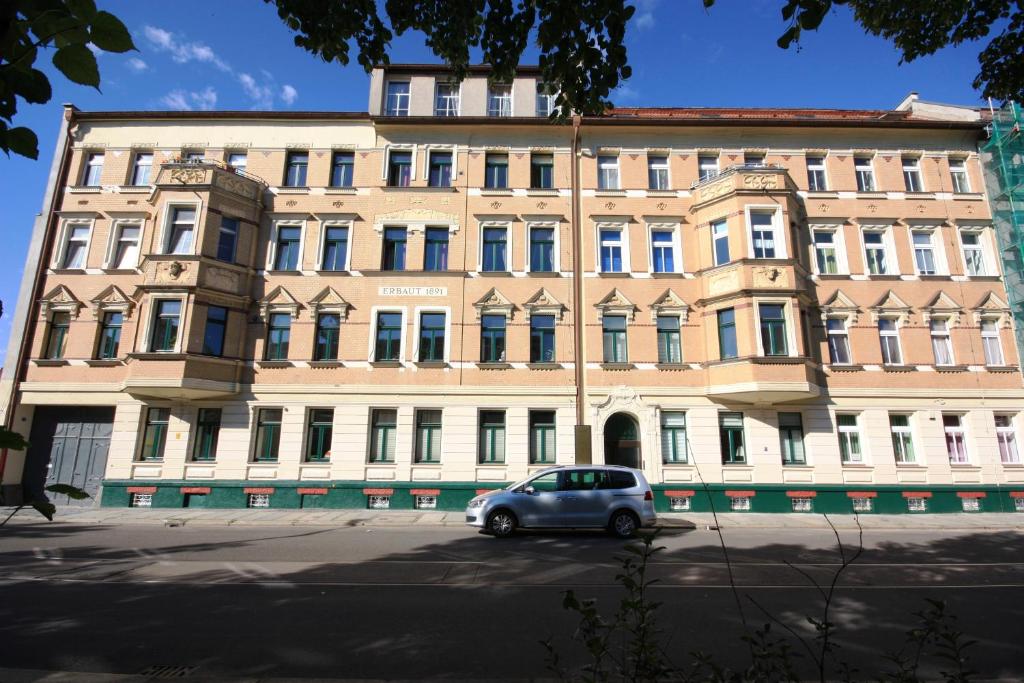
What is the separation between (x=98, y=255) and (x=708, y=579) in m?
23.6

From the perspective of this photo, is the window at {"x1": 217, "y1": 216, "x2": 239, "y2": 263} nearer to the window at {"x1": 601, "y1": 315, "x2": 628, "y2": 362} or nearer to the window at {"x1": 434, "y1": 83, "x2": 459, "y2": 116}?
the window at {"x1": 434, "y1": 83, "x2": 459, "y2": 116}

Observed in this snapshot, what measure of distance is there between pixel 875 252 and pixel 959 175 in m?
5.58

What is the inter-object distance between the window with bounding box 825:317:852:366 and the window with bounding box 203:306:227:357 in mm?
22343

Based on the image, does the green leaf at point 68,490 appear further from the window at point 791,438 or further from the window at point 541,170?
the window at point 541,170

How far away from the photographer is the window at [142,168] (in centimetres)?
2045

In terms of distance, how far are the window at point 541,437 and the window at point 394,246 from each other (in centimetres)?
790

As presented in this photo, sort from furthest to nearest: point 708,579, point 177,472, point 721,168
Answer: point 721,168, point 177,472, point 708,579

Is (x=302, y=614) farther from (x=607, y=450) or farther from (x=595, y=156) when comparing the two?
(x=595, y=156)

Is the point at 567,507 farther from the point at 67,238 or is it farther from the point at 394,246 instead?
the point at 67,238

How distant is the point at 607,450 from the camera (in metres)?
18.1

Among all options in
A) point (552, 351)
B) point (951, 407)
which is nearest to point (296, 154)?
point (552, 351)

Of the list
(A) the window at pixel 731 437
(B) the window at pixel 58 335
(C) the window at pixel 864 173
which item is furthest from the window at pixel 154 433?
(C) the window at pixel 864 173

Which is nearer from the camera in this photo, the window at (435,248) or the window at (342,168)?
the window at (435,248)

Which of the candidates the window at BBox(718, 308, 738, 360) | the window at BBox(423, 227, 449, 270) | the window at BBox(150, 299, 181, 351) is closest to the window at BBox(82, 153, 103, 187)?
the window at BBox(150, 299, 181, 351)
